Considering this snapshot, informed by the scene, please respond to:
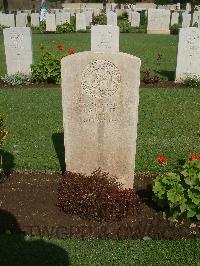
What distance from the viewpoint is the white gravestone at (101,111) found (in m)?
4.76

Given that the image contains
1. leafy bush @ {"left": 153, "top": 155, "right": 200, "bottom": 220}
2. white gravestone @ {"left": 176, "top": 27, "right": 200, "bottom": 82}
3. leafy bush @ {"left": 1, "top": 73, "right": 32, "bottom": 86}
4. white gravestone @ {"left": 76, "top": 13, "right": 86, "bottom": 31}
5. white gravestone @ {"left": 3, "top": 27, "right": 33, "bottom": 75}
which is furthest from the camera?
white gravestone @ {"left": 76, "top": 13, "right": 86, "bottom": 31}

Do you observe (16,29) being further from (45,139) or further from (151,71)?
(45,139)

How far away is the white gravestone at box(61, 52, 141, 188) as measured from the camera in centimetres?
476

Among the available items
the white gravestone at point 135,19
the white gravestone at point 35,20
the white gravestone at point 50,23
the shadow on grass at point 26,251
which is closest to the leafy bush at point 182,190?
the shadow on grass at point 26,251

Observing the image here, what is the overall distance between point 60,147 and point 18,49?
6.42 m

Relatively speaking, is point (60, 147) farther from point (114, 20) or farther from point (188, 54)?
point (114, 20)

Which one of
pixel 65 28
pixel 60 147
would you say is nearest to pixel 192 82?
pixel 60 147

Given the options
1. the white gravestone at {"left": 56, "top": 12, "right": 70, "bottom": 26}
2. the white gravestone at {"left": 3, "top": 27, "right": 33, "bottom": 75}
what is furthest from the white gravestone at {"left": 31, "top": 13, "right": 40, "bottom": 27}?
the white gravestone at {"left": 3, "top": 27, "right": 33, "bottom": 75}

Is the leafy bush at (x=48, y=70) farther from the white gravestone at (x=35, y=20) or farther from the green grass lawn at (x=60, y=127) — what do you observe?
the white gravestone at (x=35, y=20)

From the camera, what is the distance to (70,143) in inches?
206

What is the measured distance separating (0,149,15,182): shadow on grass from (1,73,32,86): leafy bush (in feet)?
18.5

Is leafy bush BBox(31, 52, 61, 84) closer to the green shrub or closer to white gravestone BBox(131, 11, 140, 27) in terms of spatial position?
the green shrub

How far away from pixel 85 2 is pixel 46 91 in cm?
5628

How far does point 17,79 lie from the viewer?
481 inches
